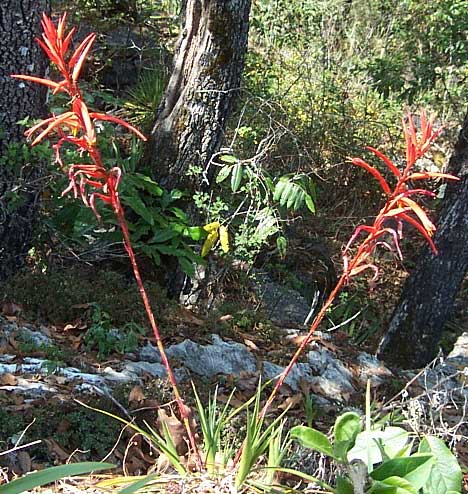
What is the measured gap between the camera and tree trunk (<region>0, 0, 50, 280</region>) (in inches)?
179

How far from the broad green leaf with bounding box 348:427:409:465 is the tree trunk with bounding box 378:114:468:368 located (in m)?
3.98

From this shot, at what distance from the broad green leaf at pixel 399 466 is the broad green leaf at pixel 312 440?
17 cm

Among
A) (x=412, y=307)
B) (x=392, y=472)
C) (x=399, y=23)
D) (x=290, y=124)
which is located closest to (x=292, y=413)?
(x=392, y=472)

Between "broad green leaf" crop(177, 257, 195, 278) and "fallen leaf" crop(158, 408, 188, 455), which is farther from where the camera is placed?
"broad green leaf" crop(177, 257, 195, 278)

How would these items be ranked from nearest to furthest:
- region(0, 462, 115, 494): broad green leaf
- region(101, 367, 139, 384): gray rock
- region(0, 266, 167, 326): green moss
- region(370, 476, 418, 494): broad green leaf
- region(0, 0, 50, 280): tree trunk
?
region(0, 462, 115, 494): broad green leaf
region(370, 476, 418, 494): broad green leaf
region(101, 367, 139, 384): gray rock
region(0, 0, 50, 280): tree trunk
region(0, 266, 167, 326): green moss

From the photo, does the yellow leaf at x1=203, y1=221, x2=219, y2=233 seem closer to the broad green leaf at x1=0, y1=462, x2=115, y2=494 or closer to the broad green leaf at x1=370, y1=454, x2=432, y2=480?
the broad green leaf at x1=370, y1=454, x2=432, y2=480

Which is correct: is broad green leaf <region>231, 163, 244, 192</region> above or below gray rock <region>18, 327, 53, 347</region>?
above

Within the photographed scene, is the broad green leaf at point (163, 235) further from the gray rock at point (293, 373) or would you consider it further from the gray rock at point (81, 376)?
the gray rock at point (81, 376)

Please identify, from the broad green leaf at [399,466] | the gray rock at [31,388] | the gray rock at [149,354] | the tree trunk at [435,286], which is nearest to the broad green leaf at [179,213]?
the gray rock at [149,354]

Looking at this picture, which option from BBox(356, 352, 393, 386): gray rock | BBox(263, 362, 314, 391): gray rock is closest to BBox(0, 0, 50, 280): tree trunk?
BBox(263, 362, 314, 391): gray rock

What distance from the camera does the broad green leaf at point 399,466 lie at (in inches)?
97.7

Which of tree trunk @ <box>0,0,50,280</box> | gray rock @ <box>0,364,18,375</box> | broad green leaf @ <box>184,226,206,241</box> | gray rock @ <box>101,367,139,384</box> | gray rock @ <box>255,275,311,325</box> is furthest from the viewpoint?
gray rock @ <box>255,275,311,325</box>

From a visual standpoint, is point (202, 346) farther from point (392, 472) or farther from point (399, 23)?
point (399, 23)

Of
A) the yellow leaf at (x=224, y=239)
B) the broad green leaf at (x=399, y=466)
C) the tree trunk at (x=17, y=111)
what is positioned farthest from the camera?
the yellow leaf at (x=224, y=239)
